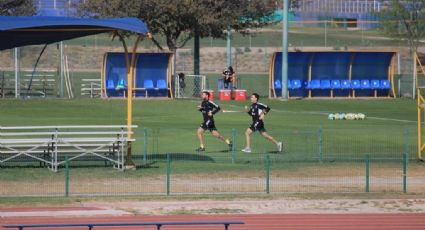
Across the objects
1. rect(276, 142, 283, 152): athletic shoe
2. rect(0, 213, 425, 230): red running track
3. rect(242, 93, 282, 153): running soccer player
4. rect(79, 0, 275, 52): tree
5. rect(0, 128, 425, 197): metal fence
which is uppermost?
rect(79, 0, 275, 52): tree

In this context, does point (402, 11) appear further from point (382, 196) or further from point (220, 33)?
point (382, 196)

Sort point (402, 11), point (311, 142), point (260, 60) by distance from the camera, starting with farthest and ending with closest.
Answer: point (260, 60) → point (402, 11) → point (311, 142)

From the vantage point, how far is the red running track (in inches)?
787

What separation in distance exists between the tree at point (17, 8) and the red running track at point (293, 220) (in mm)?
36334

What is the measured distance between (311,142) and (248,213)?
1020 centimetres

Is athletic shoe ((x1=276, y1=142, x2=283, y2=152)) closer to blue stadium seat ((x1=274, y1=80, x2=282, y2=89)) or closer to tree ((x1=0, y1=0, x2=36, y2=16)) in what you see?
blue stadium seat ((x1=274, y1=80, x2=282, y2=89))

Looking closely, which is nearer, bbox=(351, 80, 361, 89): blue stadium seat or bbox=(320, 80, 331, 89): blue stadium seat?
bbox=(320, 80, 331, 89): blue stadium seat

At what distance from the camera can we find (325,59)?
5491 centimetres

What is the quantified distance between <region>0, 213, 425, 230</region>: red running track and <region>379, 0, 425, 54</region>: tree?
163 feet

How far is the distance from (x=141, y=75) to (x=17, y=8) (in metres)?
12.3

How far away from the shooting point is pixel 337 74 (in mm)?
54969

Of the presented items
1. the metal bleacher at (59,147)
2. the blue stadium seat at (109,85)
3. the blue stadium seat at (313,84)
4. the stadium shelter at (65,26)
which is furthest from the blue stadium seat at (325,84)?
the stadium shelter at (65,26)

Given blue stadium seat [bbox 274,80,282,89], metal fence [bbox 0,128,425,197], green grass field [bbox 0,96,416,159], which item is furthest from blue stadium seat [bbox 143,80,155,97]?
metal fence [bbox 0,128,425,197]

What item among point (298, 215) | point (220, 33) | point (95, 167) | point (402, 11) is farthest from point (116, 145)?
point (402, 11)
